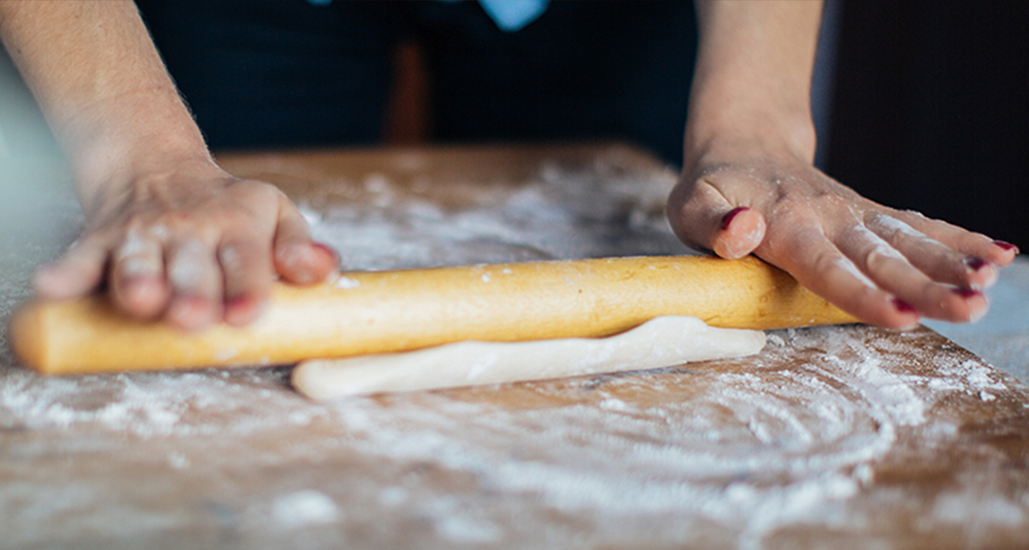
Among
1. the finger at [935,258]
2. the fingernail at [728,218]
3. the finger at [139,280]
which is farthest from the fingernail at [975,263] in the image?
the finger at [139,280]

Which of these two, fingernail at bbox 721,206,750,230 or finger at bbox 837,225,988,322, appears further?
fingernail at bbox 721,206,750,230

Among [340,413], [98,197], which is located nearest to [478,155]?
[98,197]

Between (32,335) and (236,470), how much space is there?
217mm

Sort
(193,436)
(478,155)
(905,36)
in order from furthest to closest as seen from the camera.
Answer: (905,36), (478,155), (193,436)

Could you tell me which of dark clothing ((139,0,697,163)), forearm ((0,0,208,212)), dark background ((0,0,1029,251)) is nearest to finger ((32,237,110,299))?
forearm ((0,0,208,212))

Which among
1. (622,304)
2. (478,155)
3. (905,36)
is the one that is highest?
(905,36)

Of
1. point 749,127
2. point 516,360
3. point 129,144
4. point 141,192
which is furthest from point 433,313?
point 749,127

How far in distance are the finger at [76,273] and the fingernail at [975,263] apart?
2.70 feet

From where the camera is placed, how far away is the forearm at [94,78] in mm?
787

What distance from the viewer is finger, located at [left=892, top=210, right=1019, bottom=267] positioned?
722 mm

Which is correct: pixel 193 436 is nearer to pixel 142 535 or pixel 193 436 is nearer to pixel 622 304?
pixel 142 535

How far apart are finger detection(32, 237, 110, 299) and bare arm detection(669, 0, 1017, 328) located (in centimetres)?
63

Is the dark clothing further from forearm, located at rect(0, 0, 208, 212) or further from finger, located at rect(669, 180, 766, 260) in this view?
finger, located at rect(669, 180, 766, 260)

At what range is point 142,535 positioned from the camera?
431mm
